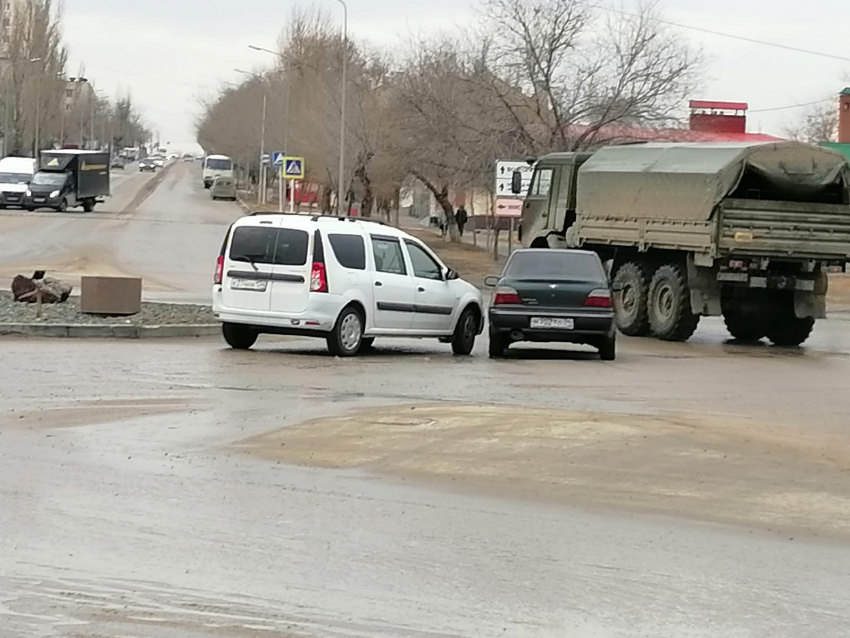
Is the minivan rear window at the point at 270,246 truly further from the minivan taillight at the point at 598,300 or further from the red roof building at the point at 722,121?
the red roof building at the point at 722,121

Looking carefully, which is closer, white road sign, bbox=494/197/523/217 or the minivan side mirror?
the minivan side mirror

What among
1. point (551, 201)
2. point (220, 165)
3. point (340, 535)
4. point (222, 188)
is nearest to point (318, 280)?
point (340, 535)

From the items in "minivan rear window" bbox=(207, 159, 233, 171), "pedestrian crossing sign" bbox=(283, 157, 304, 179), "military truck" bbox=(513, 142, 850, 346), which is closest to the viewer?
"military truck" bbox=(513, 142, 850, 346)

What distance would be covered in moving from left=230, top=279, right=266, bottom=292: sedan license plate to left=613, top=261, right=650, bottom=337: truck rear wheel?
8558 millimetres

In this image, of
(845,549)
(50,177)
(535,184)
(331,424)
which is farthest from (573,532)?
(50,177)

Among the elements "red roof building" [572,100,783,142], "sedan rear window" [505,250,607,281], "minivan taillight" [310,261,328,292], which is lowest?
"minivan taillight" [310,261,328,292]

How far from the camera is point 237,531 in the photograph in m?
7.68

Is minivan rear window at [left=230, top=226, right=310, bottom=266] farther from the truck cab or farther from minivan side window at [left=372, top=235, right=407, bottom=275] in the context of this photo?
the truck cab

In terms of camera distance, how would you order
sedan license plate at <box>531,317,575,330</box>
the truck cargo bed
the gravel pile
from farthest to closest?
the truck cargo bed → the gravel pile → sedan license plate at <box>531,317,575,330</box>

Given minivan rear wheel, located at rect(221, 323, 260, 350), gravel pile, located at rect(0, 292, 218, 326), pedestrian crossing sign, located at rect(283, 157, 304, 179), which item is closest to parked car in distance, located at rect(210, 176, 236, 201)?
pedestrian crossing sign, located at rect(283, 157, 304, 179)

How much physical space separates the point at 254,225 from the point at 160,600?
38.4 feet

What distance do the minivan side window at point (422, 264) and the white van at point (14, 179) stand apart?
47927mm

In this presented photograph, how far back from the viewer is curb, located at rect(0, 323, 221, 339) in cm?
1850

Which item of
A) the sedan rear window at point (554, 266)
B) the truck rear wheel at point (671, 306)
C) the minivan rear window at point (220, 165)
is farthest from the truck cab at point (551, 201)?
the minivan rear window at point (220, 165)
